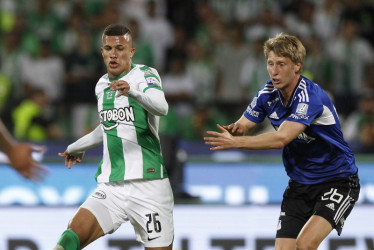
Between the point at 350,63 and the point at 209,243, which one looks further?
the point at 350,63

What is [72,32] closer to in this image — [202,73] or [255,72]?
[202,73]

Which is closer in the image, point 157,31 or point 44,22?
point 157,31

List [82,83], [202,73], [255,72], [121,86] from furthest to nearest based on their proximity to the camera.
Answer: [202,73] → [82,83] → [255,72] → [121,86]

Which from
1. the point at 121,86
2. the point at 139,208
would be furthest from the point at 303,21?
the point at 121,86

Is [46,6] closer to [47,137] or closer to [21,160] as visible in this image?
[47,137]

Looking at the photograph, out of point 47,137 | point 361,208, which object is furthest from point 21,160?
point 47,137

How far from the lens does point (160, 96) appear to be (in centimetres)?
572

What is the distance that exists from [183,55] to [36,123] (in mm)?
2418

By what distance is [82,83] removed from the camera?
1174cm

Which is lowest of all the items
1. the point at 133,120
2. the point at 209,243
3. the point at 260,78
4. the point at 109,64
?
the point at 209,243

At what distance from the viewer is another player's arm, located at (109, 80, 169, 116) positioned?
17.7ft

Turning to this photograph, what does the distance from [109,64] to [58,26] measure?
694 centimetres

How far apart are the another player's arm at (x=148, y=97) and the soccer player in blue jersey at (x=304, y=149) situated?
19.9 inches

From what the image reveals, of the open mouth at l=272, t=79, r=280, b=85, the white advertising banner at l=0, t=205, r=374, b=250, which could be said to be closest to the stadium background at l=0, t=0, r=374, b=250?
the white advertising banner at l=0, t=205, r=374, b=250
